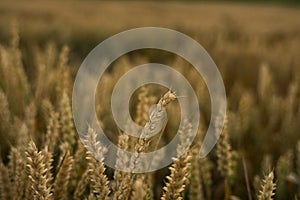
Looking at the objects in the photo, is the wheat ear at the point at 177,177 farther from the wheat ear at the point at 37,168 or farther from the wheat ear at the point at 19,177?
the wheat ear at the point at 19,177

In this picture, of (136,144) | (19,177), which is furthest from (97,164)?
(19,177)

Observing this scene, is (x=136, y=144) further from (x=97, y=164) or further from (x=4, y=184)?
(x=4, y=184)

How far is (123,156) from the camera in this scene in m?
0.62

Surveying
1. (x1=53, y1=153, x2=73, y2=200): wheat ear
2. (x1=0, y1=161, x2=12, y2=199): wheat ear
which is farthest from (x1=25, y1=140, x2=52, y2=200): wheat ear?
(x1=0, y1=161, x2=12, y2=199): wheat ear

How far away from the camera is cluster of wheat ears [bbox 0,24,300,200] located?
1.87 feet

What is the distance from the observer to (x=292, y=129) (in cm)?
133

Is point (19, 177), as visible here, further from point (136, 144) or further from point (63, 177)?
point (136, 144)

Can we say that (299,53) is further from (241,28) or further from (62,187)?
(241,28)

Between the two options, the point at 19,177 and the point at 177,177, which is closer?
the point at 177,177

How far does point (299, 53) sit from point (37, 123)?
2.32m

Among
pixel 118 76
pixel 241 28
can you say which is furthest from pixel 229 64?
pixel 241 28

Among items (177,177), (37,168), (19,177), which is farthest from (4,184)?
(177,177)

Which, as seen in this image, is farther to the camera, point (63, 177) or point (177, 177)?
point (63, 177)

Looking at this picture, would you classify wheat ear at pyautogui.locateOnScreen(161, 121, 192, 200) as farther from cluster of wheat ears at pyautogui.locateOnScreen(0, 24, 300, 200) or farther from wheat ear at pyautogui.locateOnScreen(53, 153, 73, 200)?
wheat ear at pyautogui.locateOnScreen(53, 153, 73, 200)
